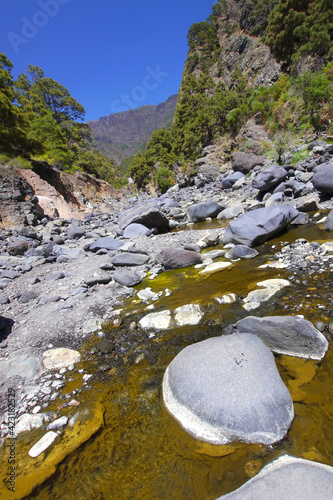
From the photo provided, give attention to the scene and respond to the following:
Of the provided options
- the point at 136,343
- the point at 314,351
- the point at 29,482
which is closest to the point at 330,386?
the point at 314,351

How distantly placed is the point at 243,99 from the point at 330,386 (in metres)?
28.7

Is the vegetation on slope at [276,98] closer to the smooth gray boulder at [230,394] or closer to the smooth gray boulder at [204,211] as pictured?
the smooth gray boulder at [204,211]

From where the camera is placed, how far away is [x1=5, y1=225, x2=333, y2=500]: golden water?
1712 millimetres

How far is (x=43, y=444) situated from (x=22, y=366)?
3.85 ft

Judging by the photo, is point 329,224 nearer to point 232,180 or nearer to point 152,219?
point 152,219

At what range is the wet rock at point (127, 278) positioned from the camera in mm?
5398

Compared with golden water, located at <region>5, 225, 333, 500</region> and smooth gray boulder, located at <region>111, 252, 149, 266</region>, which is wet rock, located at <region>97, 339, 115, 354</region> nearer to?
golden water, located at <region>5, 225, 333, 500</region>

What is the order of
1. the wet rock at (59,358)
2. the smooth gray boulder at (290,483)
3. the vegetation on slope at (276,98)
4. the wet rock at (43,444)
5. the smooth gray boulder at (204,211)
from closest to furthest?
the smooth gray boulder at (290,483), the wet rock at (43,444), the wet rock at (59,358), the smooth gray boulder at (204,211), the vegetation on slope at (276,98)

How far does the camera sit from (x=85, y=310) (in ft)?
14.6

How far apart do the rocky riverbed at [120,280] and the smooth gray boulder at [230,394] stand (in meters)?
0.90

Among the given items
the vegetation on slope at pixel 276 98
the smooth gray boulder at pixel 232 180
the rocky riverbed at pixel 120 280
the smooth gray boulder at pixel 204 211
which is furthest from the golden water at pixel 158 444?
the vegetation on slope at pixel 276 98

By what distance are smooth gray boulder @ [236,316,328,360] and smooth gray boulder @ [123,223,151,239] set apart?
7197 millimetres

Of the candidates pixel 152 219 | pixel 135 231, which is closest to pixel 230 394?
pixel 135 231

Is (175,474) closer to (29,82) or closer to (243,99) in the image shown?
(243,99)
